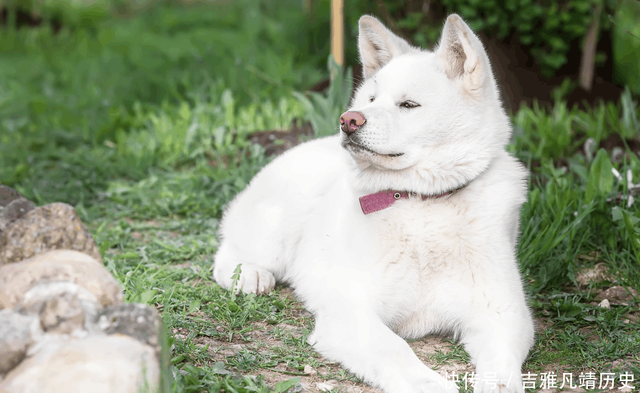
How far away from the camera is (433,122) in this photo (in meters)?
2.31

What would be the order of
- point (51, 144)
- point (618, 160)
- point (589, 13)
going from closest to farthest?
point (618, 160) < point (51, 144) < point (589, 13)

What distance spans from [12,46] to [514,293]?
7.83 meters

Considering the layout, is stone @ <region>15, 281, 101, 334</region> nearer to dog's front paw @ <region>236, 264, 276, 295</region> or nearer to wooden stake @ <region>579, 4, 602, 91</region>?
dog's front paw @ <region>236, 264, 276, 295</region>

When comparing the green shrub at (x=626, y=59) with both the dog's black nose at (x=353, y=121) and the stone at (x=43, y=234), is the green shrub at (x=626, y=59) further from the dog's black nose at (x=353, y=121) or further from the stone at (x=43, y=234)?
the stone at (x=43, y=234)

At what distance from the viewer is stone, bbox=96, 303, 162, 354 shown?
1.56 meters

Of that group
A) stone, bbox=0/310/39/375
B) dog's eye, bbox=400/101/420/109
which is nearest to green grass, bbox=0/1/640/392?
stone, bbox=0/310/39/375

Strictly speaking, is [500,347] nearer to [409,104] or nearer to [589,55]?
[409,104]

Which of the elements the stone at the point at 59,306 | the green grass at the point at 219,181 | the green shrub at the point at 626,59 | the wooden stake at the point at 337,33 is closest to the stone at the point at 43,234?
the stone at the point at 59,306

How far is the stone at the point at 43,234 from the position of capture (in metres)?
1.71

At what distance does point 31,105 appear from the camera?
18.9 feet

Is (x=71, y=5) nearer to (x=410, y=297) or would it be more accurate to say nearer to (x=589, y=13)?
(x=589, y=13)

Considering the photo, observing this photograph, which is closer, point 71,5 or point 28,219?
point 28,219

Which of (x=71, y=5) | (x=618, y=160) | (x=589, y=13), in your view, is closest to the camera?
(x=618, y=160)

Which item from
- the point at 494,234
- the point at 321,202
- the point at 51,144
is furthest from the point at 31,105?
the point at 494,234
